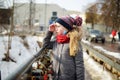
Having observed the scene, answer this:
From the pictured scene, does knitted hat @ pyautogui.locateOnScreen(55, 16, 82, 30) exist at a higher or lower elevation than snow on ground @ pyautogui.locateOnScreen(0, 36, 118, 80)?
higher

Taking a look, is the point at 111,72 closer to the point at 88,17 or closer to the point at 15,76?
the point at 15,76

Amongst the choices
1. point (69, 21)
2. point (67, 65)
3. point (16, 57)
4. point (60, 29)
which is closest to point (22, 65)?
point (67, 65)

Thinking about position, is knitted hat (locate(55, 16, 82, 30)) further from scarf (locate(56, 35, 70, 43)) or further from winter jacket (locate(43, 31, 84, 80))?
winter jacket (locate(43, 31, 84, 80))

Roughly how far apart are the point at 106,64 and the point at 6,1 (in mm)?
13017

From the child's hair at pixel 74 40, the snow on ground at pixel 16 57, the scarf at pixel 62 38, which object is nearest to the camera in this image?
the child's hair at pixel 74 40

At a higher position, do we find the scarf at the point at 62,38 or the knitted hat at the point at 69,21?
the knitted hat at the point at 69,21

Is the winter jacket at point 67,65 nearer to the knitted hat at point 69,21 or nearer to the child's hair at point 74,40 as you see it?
the child's hair at point 74,40

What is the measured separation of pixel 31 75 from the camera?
210 inches

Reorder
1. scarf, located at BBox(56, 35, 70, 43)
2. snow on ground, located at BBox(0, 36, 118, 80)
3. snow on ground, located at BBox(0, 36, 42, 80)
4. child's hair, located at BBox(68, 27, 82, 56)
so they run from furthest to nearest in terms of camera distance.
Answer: snow on ground, located at BBox(0, 36, 42, 80)
snow on ground, located at BBox(0, 36, 118, 80)
scarf, located at BBox(56, 35, 70, 43)
child's hair, located at BBox(68, 27, 82, 56)

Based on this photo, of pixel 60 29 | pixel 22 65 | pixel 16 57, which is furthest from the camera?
pixel 16 57

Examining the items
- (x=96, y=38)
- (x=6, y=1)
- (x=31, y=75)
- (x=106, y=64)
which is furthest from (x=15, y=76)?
(x=96, y=38)

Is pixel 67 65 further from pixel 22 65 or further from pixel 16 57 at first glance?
pixel 16 57

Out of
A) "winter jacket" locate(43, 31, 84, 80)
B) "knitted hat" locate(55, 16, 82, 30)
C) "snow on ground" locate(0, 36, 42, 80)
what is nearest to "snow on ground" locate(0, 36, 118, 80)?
"snow on ground" locate(0, 36, 42, 80)

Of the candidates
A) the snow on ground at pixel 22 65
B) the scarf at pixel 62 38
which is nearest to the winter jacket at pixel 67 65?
the scarf at pixel 62 38
